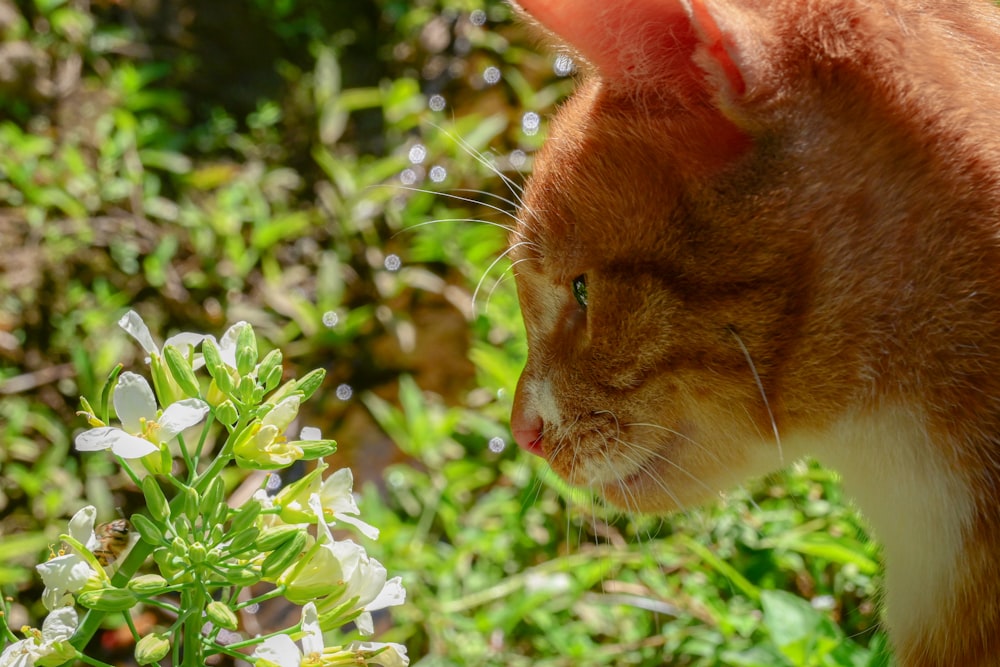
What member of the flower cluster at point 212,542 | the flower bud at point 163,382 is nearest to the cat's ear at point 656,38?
the flower cluster at point 212,542

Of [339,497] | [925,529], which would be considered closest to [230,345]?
[339,497]

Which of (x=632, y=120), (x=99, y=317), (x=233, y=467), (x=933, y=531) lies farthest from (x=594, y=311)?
(x=99, y=317)

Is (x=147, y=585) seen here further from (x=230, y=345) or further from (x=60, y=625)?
(x=230, y=345)

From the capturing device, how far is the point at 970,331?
1225 millimetres

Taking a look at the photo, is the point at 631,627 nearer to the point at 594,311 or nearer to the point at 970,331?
the point at 594,311

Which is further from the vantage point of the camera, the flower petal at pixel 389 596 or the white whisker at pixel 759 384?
the white whisker at pixel 759 384

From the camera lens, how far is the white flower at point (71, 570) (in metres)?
0.90

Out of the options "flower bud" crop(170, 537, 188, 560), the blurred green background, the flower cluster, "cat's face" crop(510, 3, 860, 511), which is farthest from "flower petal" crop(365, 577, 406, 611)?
the blurred green background

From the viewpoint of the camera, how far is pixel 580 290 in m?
1.49

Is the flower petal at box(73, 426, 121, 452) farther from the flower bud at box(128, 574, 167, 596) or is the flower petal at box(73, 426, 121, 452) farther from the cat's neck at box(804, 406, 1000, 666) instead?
the cat's neck at box(804, 406, 1000, 666)

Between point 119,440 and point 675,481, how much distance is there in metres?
0.95

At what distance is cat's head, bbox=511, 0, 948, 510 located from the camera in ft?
4.07

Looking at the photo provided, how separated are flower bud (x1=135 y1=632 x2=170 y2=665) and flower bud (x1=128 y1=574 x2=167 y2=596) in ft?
0.14

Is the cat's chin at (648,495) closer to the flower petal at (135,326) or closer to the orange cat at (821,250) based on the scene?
the orange cat at (821,250)
